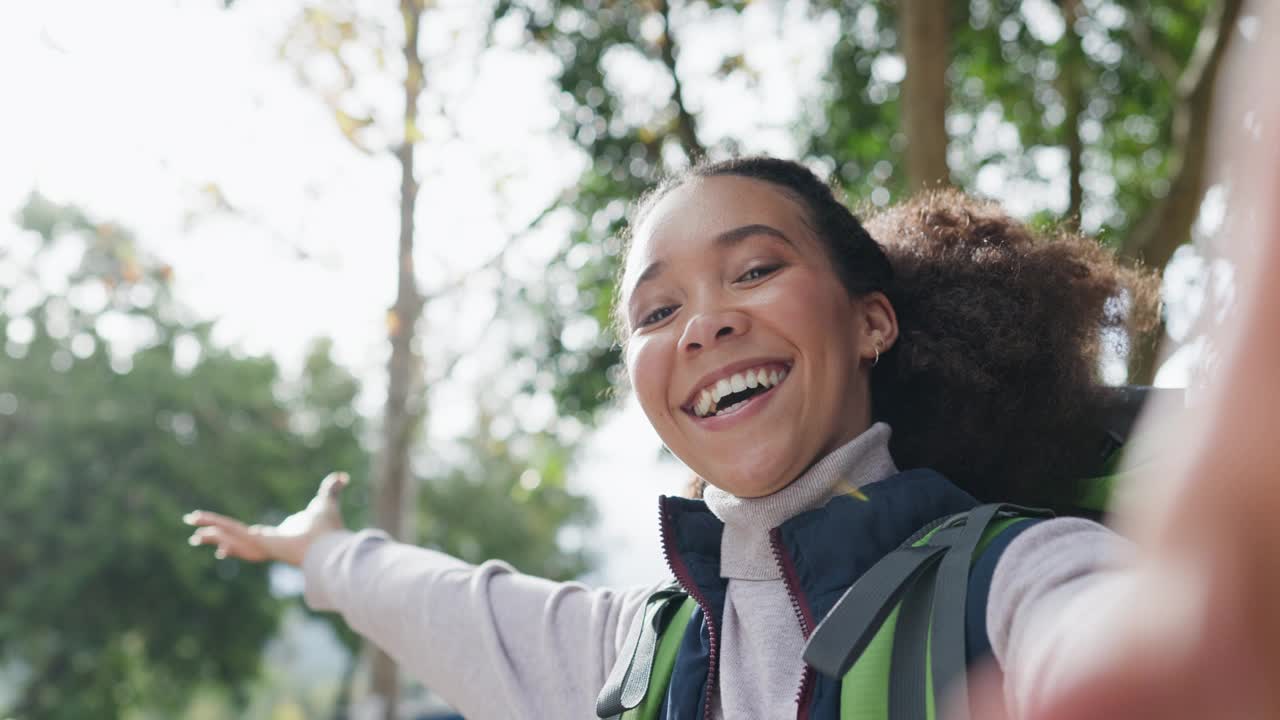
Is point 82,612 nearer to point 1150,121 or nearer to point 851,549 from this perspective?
point 1150,121

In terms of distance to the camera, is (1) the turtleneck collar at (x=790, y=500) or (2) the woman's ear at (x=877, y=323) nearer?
(1) the turtleneck collar at (x=790, y=500)

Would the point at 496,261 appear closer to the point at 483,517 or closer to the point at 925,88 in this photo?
the point at 925,88

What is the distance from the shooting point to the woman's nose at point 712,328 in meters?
1.66

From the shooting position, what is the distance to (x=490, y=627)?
197 centimetres

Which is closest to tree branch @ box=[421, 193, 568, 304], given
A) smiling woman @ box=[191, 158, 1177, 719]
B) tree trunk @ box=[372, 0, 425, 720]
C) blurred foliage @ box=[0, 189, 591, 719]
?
→ tree trunk @ box=[372, 0, 425, 720]

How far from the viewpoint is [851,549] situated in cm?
145

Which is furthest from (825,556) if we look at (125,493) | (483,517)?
(483,517)

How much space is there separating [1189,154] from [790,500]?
4.87 meters

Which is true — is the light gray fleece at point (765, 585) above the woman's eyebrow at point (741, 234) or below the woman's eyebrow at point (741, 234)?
below

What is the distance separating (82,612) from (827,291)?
2248cm

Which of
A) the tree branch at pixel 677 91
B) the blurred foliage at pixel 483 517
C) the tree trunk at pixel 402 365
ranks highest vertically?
the tree branch at pixel 677 91

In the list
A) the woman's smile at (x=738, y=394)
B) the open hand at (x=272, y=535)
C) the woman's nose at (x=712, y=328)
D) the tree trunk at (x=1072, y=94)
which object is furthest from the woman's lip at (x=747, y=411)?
the tree trunk at (x=1072, y=94)

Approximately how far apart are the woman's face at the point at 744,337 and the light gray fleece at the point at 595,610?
2.6 inches

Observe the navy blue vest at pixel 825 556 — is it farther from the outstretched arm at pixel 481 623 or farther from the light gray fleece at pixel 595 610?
the outstretched arm at pixel 481 623
